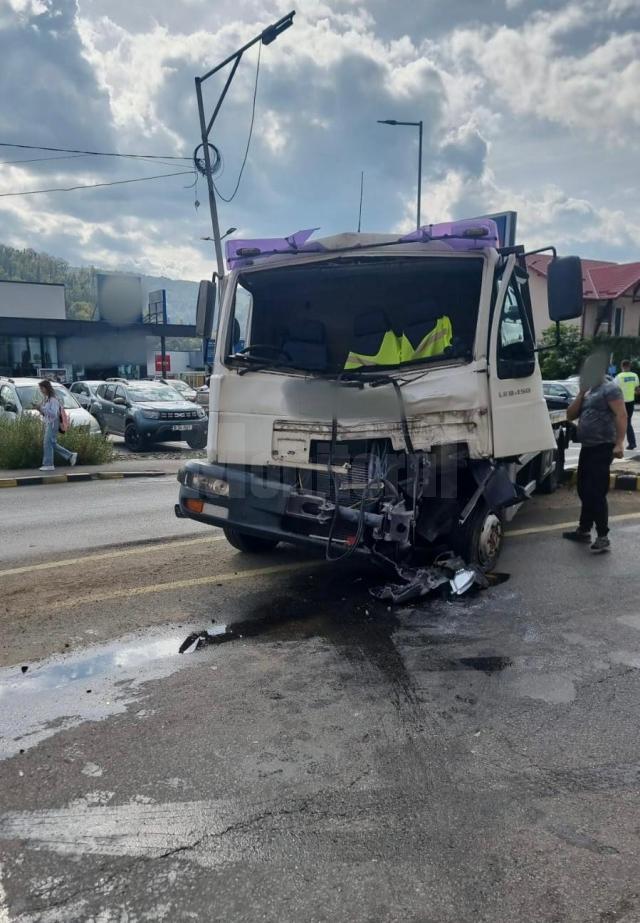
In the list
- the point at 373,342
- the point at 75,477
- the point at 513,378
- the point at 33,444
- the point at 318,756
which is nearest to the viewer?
the point at 318,756

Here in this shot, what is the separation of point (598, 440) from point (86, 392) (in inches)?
680

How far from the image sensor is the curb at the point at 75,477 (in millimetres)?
11508

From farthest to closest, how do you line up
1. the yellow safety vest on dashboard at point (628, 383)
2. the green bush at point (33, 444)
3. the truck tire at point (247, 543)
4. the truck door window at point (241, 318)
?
the yellow safety vest on dashboard at point (628, 383)
the green bush at point (33, 444)
the truck tire at point (247, 543)
the truck door window at point (241, 318)

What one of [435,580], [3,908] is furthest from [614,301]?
[3,908]

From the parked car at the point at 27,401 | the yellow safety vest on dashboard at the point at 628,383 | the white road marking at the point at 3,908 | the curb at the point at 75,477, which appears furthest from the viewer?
the parked car at the point at 27,401

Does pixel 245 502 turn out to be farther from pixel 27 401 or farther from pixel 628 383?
pixel 27 401

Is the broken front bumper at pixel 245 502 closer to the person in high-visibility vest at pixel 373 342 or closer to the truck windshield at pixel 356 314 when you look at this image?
the truck windshield at pixel 356 314

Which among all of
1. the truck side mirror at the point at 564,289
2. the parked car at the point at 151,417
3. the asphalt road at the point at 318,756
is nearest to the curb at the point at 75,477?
the parked car at the point at 151,417

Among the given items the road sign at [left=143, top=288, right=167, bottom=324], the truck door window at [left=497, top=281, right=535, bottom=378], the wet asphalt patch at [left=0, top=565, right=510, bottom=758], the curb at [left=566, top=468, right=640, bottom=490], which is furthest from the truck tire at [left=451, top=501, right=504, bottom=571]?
the road sign at [left=143, top=288, right=167, bottom=324]

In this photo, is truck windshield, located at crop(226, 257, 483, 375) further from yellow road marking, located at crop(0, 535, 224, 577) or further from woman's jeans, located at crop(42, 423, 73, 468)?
woman's jeans, located at crop(42, 423, 73, 468)

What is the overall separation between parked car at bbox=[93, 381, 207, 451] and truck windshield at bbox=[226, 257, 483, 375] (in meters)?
11.1

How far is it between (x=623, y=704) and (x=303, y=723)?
1699 millimetres

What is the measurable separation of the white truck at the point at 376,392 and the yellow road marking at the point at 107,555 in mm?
1347

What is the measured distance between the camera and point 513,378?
535 centimetres
